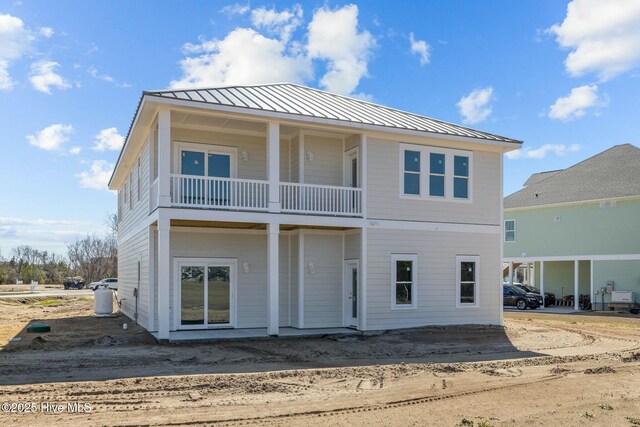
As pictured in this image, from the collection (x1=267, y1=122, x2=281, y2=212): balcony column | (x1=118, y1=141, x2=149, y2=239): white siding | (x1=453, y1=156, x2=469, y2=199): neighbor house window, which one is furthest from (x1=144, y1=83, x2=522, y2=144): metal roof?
(x1=118, y1=141, x2=149, y2=239): white siding

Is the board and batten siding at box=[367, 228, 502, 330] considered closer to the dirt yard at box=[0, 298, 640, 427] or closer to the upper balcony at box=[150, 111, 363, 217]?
the dirt yard at box=[0, 298, 640, 427]

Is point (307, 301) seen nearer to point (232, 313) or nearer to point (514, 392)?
point (232, 313)

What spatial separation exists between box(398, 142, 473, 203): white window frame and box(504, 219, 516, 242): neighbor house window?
59.8ft

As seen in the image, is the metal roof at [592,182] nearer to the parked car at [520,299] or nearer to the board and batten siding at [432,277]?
the parked car at [520,299]

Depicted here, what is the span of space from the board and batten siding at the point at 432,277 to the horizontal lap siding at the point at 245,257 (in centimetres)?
327

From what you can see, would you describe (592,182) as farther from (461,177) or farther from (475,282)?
(475,282)

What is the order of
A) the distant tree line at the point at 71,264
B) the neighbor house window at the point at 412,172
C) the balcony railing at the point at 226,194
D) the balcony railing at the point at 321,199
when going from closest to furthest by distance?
the balcony railing at the point at 226,194, the balcony railing at the point at 321,199, the neighbor house window at the point at 412,172, the distant tree line at the point at 71,264

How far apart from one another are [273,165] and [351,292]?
4918 millimetres

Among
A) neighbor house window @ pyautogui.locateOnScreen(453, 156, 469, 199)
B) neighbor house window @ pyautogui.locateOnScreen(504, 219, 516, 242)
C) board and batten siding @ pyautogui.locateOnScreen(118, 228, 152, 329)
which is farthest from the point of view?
neighbor house window @ pyautogui.locateOnScreen(504, 219, 516, 242)

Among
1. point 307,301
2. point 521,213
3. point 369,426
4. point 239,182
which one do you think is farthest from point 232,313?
point 521,213

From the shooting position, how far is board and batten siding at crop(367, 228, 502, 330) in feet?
59.1

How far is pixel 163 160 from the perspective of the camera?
15.2m

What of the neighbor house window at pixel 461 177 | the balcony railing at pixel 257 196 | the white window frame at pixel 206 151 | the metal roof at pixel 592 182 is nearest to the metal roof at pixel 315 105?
the neighbor house window at pixel 461 177

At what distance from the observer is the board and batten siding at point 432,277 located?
18000mm
